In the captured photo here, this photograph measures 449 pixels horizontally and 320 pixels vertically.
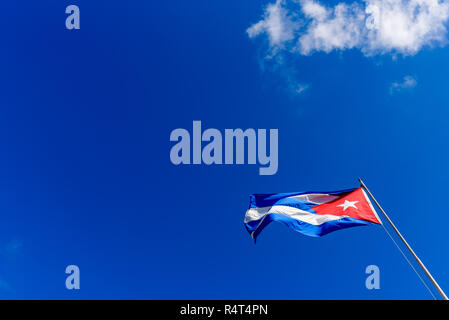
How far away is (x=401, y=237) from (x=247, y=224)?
21.8ft

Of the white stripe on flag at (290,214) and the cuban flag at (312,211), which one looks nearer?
the cuban flag at (312,211)

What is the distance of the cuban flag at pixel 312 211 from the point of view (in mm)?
12781

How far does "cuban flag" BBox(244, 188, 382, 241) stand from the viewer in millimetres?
12781

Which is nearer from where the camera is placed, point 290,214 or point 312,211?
point 312,211

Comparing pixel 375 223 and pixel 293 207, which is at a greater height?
pixel 293 207

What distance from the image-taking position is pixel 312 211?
46.4 ft

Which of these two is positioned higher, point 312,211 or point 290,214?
point 312,211

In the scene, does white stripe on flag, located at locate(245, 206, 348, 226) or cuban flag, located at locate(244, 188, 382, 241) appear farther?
white stripe on flag, located at locate(245, 206, 348, 226)
